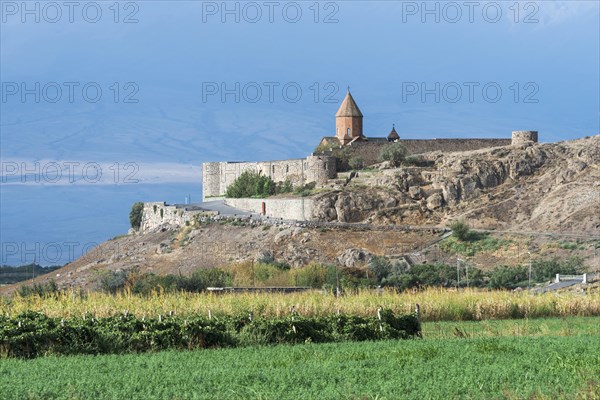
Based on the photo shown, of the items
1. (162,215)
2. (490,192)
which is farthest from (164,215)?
(490,192)

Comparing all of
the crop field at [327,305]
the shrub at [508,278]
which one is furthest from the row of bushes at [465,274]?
the crop field at [327,305]

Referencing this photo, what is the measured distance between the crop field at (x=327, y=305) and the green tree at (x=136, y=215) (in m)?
44.2

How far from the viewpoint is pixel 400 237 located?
46.8 meters

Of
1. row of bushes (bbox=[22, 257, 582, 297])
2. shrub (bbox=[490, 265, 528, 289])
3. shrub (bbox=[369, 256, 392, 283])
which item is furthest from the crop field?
shrub (bbox=[369, 256, 392, 283])

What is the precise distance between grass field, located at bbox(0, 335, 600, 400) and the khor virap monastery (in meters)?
38.4

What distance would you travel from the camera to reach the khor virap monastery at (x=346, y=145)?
184 feet

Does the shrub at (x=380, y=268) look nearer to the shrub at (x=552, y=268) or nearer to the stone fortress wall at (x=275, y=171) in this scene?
the shrub at (x=552, y=268)

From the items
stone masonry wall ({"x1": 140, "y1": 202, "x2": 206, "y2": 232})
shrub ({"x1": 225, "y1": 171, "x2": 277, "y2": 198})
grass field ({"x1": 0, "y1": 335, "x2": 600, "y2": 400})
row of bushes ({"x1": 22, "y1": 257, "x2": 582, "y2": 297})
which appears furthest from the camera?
shrub ({"x1": 225, "y1": 171, "x2": 277, "y2": 198})

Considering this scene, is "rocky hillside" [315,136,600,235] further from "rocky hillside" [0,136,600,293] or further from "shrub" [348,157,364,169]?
"shrub" [348,157,364,169]

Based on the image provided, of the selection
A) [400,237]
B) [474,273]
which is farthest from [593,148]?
[474,273]

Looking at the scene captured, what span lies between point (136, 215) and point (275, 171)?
13341mm

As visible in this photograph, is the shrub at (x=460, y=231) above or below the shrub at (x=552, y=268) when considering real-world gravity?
above

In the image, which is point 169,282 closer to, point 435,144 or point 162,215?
point 162,215

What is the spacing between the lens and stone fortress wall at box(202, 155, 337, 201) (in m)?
55.8
